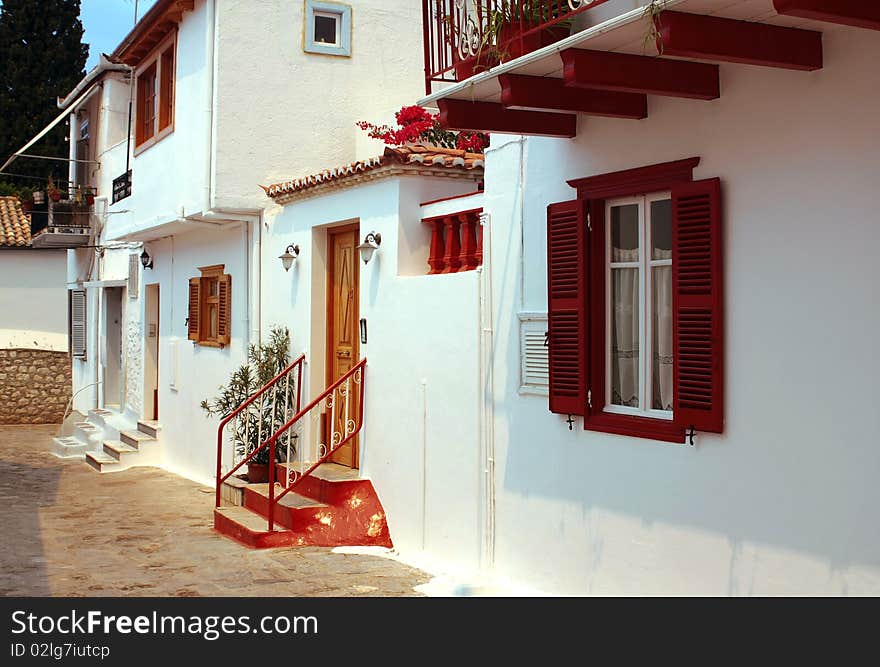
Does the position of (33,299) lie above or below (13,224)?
below

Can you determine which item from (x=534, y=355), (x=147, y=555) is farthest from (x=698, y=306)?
(x=147, y=555)

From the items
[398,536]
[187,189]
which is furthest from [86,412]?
[398,536]

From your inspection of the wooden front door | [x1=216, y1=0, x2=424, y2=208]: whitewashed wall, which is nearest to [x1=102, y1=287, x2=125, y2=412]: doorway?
[x1=216, y1=0, x2=424, y2=208]: whitewashed wall

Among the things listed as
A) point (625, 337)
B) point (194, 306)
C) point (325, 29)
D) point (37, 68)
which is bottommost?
point (625, 337)

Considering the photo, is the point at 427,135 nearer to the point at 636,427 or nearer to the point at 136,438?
the point at 636,427

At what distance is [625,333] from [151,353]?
487 inches

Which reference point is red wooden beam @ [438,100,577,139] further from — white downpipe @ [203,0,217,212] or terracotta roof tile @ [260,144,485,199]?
white downpipe @ [203,0,217,212]

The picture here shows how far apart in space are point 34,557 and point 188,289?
21.5ft

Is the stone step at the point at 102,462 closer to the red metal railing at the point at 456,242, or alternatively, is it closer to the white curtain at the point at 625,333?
the red metal railing at the point at 456,242

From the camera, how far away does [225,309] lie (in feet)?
45.7

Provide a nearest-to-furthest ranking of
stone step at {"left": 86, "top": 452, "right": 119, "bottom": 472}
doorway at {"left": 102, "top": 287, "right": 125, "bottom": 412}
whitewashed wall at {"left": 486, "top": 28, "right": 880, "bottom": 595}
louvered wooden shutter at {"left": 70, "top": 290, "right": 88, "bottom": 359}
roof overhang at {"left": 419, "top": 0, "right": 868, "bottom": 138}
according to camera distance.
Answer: roof overhang at {"left": 419, "top": 0, "right": 868, "bottom": 138}, whitewashed wall at {"left": 486, "top": 28, "right": 880, "bottom": 595}, stone step at {"left": 86, "top": 452, "right": 119, "bottom": 472}, doorway at {"left": 102, "top": 287, "right": 125, "bottom": 412}, louvered wooden shutter at {"left": 70, "top": 290, "right": 88, "bottom": 359}

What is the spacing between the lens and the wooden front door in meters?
11.1

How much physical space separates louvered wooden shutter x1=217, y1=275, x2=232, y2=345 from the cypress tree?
1949 centimetres

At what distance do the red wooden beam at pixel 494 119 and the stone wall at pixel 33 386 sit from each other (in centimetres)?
1977
